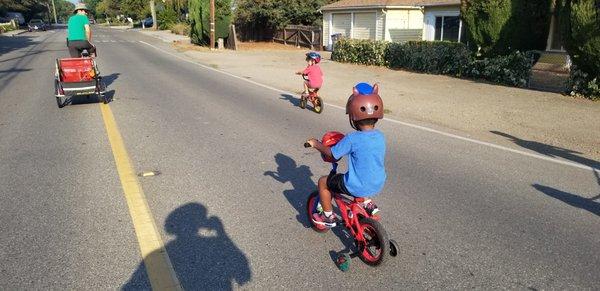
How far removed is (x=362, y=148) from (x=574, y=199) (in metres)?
3.08

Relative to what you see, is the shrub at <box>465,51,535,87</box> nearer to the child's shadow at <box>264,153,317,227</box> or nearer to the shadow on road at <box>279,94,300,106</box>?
the shadow on road at <box>279,94,300,106</box>

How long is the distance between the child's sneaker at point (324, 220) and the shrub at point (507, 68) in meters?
11.9

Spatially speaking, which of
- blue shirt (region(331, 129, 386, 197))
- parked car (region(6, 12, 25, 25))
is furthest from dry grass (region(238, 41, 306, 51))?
parked car (region(6, 12, 25, 25))

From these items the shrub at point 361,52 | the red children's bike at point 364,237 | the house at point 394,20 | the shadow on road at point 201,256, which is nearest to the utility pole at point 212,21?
the house at point 394,20

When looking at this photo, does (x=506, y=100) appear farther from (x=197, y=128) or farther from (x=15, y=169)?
(x=15, y=169)

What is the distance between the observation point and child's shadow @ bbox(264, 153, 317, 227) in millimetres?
4949

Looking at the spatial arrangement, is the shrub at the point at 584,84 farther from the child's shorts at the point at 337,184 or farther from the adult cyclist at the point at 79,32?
the adult cyclist at the point at 79,32

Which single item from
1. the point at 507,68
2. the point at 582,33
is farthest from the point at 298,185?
the point at 507,68

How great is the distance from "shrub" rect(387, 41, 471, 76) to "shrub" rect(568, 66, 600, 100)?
162 inches

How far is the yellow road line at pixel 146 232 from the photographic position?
3545mm

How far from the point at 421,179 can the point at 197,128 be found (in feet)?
14.2

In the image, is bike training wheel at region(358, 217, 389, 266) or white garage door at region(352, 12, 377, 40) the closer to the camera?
bike training wheel at region(358, 217, 389, 266)

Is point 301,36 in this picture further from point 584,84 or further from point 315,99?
point 315,99

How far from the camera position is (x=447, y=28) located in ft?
84.5
